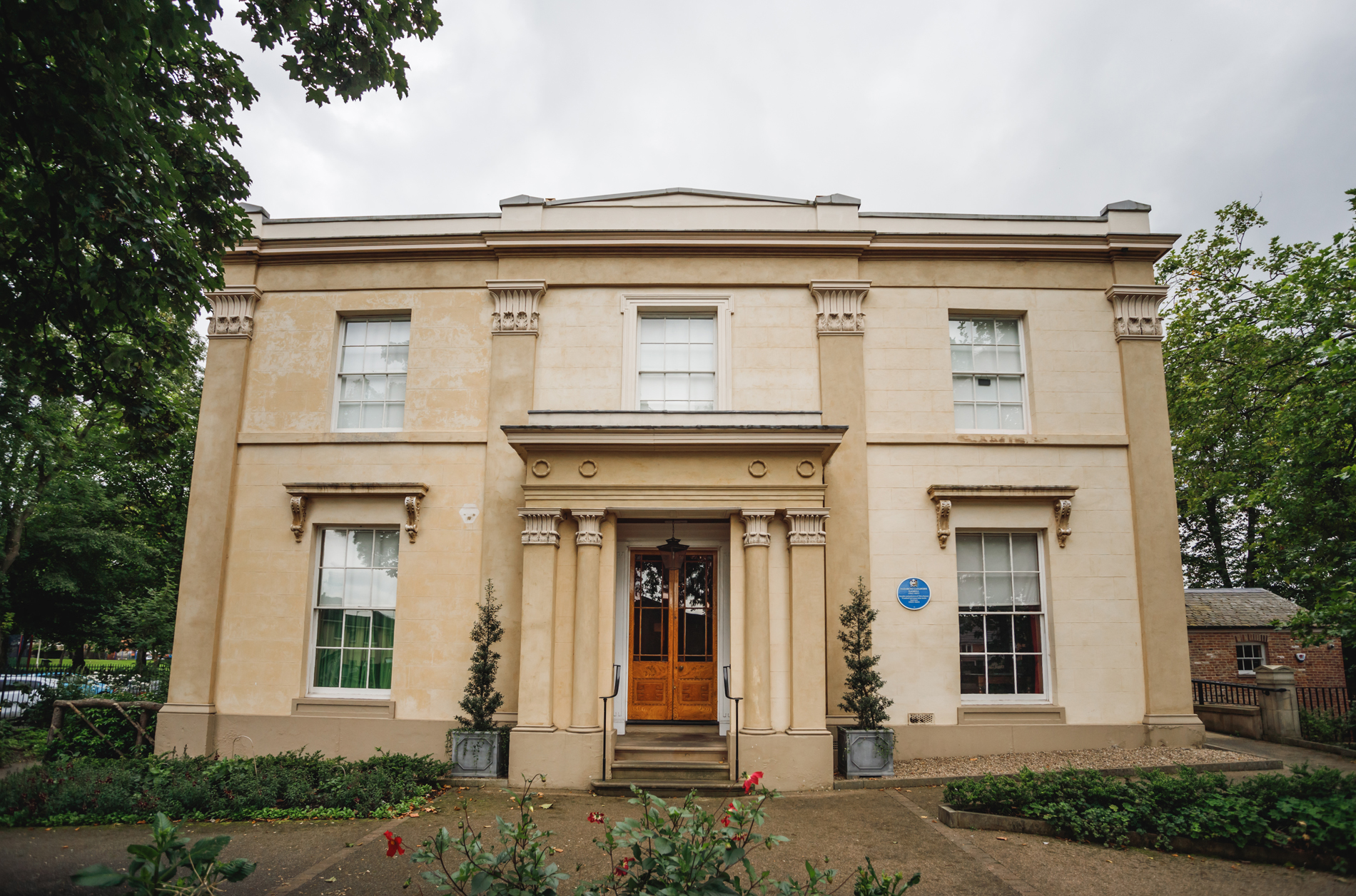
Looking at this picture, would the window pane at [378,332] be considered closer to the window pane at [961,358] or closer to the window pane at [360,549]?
the window pane at [360,549]

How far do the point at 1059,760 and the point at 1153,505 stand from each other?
3951mm

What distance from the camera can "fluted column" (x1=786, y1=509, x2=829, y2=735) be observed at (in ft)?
30.9

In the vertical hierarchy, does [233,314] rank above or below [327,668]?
above

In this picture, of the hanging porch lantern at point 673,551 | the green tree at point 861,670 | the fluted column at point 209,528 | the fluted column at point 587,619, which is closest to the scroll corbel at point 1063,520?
the green tree at point 861,670

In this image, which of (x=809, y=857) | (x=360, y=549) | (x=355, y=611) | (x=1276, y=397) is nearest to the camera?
(x=809, y=857)

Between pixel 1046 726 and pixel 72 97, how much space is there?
41.9 feet

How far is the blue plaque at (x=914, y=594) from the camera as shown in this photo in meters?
10.6

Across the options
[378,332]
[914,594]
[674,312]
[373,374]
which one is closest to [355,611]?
[373,374]

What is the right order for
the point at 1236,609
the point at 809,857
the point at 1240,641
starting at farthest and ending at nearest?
the point at 1236,609
the point at 1240,641
the point at 809,857

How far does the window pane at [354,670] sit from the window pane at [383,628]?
0.25 m

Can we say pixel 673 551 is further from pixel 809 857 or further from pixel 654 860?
pixel 654 860

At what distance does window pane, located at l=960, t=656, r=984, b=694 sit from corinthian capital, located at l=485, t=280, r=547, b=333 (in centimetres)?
808

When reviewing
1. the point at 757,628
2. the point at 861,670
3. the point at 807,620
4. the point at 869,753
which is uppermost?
the point at 807,620

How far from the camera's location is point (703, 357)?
37.7 ft
